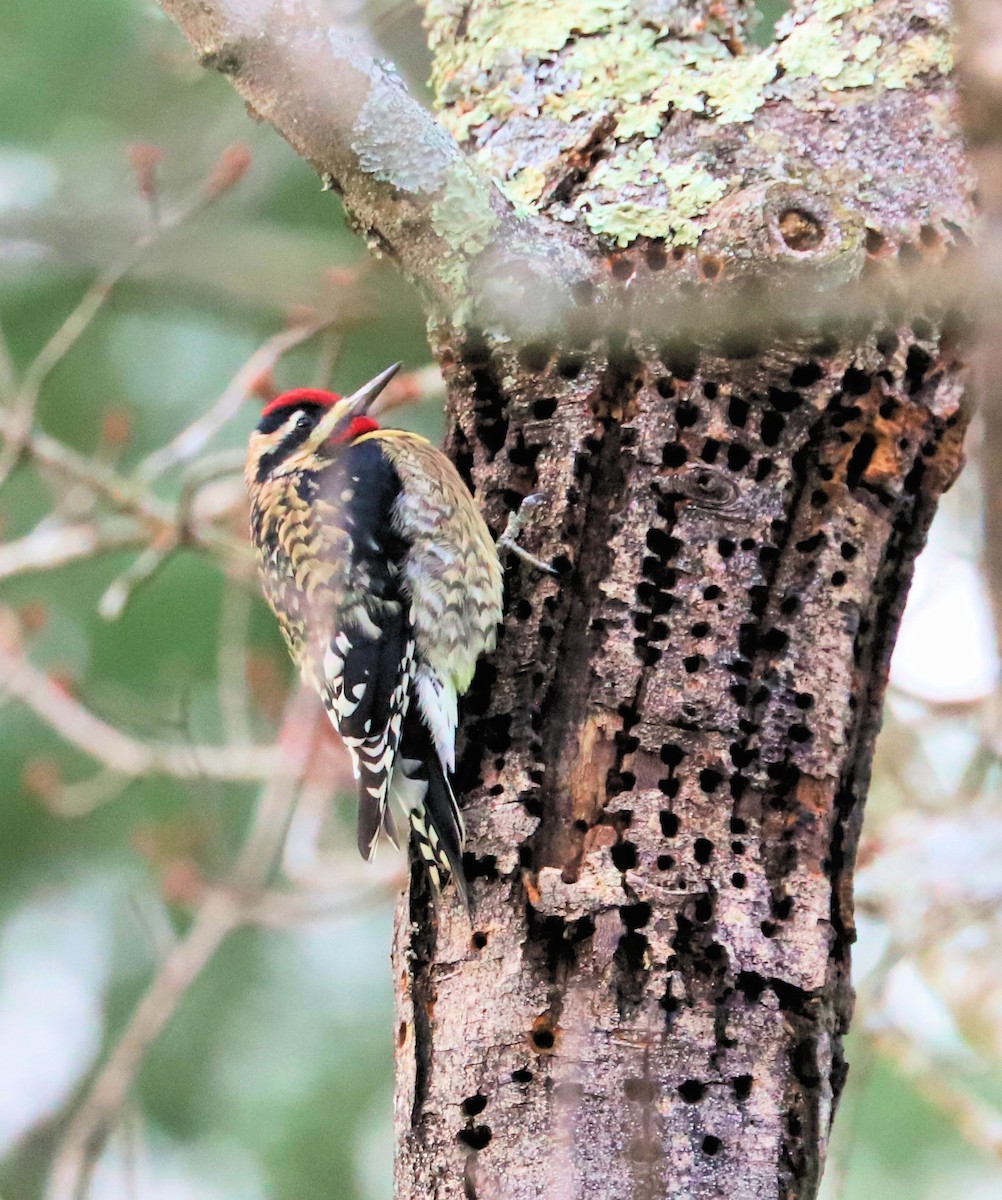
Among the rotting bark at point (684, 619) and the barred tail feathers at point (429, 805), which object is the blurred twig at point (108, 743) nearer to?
the barred tail feathers at point (429, 805)

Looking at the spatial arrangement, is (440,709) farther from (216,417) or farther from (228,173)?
(228,173)

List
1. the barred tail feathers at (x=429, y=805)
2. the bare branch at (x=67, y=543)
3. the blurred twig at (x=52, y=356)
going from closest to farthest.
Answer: the barred tail feathers at (x=429, y=805) < the blurred twig at (x=52, y=356) < the bare branch at (x=67, y=543)

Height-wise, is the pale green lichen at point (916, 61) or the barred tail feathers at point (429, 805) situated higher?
the pale green lichen at point (916, 61)

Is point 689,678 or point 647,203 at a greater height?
point 647,203

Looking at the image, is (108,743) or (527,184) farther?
(108,743)

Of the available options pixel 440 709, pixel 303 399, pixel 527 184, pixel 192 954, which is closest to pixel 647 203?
pixel 527 184

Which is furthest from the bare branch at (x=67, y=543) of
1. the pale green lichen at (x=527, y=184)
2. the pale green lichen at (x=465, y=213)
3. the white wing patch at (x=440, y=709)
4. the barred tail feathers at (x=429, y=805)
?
the pale green lichen at (x=465, y=213)

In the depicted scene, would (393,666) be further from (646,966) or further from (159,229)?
(159,229)

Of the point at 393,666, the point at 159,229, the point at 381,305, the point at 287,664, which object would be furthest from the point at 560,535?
the point at 287,664
